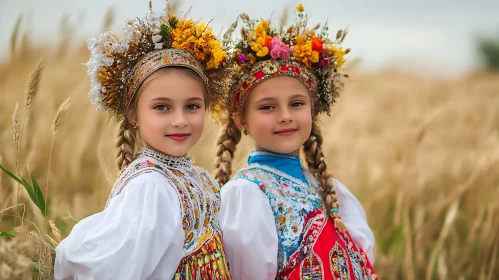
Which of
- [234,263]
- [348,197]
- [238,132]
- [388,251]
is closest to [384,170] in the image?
[388,251]

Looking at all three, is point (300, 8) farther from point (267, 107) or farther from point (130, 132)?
point (130, 132)

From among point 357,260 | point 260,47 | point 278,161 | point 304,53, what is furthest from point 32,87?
point 357,260

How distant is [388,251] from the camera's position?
487cm

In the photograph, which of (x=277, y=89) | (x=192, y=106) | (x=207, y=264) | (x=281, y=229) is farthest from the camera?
(x=277, y=89)

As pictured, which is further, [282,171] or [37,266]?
[282,171]

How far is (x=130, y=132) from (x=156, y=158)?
24cm

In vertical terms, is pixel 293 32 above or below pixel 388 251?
above

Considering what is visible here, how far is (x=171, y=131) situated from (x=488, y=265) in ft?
9.96

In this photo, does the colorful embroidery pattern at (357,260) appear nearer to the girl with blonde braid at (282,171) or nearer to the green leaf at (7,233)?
the girl with blonde braid at (282,171)

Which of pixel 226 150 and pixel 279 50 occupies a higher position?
pixel 279 50

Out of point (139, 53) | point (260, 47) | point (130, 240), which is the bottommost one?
point (130, 240)

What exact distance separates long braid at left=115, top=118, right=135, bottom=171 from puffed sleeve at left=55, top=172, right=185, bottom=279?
0.26 m

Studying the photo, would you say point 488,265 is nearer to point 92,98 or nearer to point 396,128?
point 396,128

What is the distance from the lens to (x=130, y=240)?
2.41 meters
